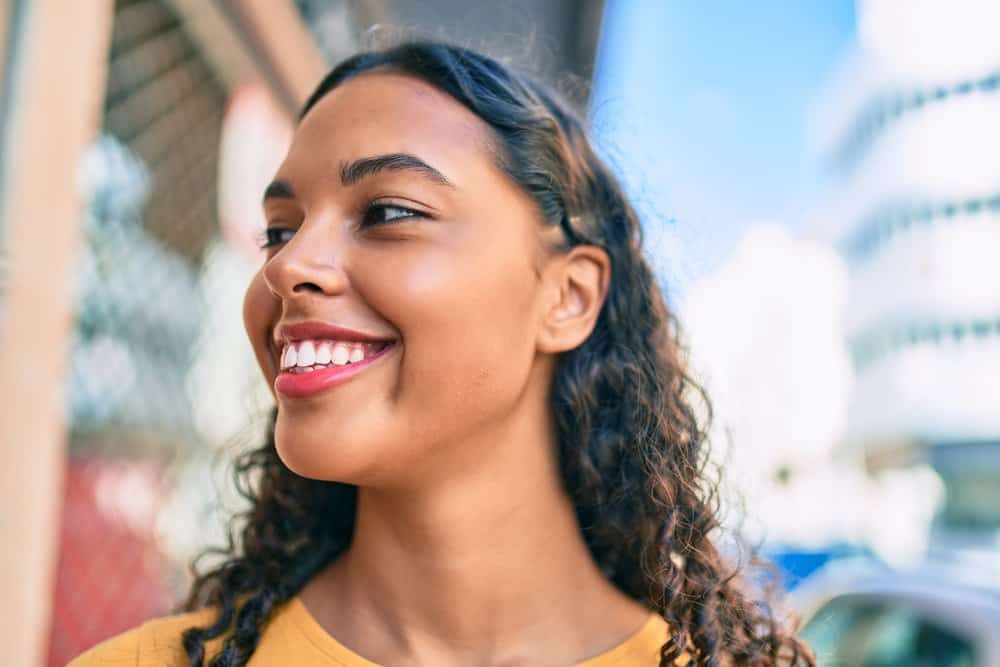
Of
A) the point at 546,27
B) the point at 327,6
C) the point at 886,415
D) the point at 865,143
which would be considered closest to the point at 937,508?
the point at 886,415

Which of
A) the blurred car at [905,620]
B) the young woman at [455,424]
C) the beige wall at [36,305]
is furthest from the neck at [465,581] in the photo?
the blurred car at [905,620]

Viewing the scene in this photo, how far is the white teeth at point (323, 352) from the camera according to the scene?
140 centimetres

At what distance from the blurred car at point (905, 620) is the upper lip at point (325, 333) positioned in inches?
67.4

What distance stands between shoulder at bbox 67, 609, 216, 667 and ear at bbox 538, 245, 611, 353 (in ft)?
2.50

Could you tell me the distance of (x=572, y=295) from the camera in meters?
1.72

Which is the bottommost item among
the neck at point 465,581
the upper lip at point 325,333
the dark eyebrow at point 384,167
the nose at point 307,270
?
the neck at point 465,581

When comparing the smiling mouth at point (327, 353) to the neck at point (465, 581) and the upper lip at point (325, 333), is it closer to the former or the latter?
the upper lip at point (325, 333)

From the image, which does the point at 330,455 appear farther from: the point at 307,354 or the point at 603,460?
the point at 603,460

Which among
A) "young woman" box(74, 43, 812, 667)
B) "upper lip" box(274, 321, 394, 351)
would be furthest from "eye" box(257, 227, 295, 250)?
"upper lip" box(274, 321, 394, 351)

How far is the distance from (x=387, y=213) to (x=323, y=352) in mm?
241

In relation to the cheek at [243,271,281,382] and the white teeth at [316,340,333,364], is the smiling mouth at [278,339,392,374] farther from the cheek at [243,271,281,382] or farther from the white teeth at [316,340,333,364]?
the cheek at [243,271,281,382]

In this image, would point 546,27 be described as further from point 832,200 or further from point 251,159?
point 832,200

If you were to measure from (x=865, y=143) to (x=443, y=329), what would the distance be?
41.7m

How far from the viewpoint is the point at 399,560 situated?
5.05 feet
